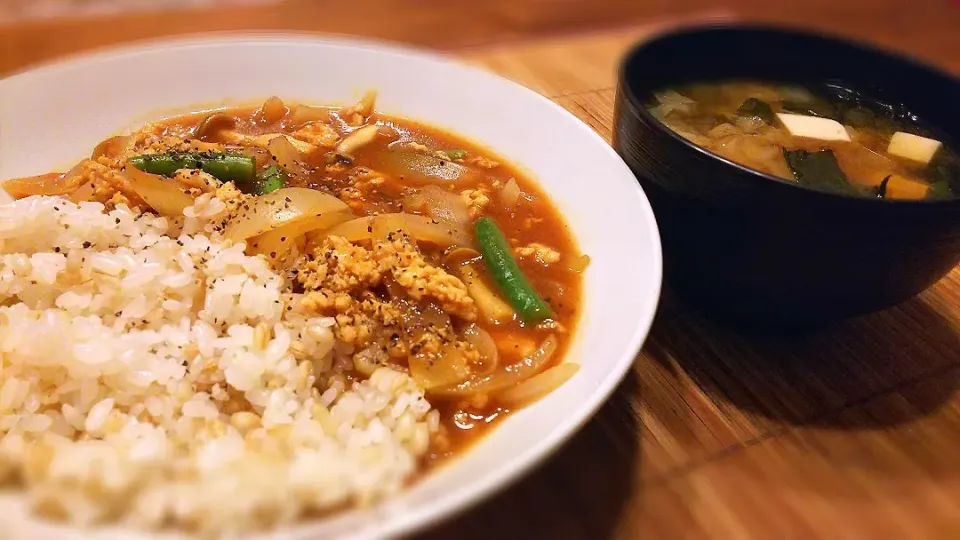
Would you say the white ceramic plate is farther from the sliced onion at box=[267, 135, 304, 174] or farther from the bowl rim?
the sliced onion at box=[267, 135, 304, 174]

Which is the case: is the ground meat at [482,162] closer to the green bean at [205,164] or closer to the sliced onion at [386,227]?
the sliced onion at [386,227]

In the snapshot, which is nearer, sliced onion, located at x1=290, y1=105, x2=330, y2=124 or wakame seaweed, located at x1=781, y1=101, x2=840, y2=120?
wakame seaweed, located at x1=781, y1=101, x2=840, y2=120

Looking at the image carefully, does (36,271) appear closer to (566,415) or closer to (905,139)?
(566,415)

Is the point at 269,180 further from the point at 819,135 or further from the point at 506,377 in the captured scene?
the point at 819,135

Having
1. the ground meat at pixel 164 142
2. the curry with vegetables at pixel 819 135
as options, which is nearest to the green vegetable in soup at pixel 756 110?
the curry with vegetables at pixel 819 135

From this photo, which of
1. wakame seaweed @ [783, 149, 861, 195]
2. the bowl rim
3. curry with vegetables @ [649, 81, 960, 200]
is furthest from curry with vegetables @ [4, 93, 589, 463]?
wakame seaweed @ [783, 149, 861, 195]
